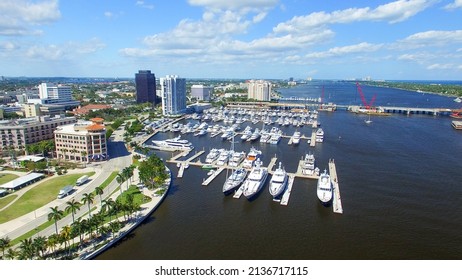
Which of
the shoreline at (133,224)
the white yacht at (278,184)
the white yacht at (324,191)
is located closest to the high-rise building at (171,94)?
the shoreline at (133,224)

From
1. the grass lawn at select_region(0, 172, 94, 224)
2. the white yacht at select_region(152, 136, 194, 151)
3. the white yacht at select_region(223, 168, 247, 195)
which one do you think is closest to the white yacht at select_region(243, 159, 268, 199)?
the white yacht at select_region(223, 168, 247, 195)

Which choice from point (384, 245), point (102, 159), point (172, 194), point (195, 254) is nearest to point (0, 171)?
point (102, 159)

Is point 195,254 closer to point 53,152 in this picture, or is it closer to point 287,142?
point 53,152

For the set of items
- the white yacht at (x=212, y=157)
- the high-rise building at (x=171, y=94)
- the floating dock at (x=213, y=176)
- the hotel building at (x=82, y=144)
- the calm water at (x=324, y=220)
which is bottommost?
the calm water at (x=324, y=220)

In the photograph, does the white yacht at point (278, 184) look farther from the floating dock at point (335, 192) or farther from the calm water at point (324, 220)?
the floating dock at point (335, 192)

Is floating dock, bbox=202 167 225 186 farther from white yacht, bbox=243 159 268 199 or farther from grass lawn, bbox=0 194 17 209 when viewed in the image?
grass lawn, bbox=0 194 17 209


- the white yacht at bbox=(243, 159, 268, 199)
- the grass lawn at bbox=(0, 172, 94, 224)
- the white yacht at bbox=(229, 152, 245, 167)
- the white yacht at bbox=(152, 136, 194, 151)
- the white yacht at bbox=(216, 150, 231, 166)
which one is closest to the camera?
the grass lawn at bbox=(0, 172, 94, 224)

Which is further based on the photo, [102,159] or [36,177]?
[102,159]
